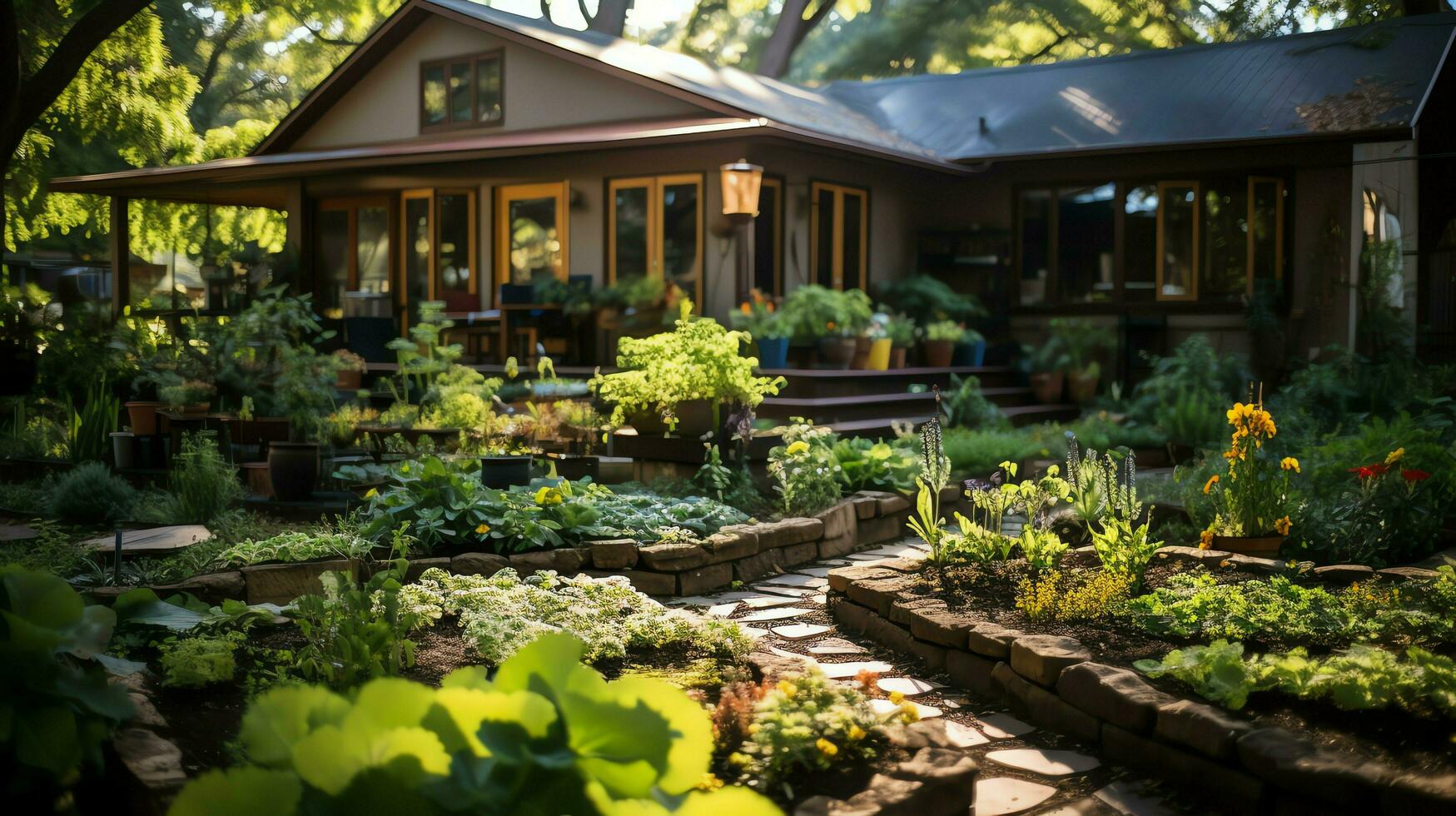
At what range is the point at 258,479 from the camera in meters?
7.29

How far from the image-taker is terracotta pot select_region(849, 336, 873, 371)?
12.0 metres

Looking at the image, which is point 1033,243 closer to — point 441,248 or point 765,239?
point 765,239

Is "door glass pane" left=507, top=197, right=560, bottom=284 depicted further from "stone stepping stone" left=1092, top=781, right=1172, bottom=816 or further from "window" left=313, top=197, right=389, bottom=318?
"stone stepping stone" left=1092, top=781, right=1172, bottom=816

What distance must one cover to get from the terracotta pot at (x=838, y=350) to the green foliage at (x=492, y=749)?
11110mm

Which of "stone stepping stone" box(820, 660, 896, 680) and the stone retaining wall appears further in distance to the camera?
the stone retaining wall

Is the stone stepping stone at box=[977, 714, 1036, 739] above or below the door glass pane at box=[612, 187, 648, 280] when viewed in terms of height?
below

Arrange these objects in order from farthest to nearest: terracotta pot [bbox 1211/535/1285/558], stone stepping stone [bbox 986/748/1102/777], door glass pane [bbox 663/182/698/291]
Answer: door glass pane [bbox 663/182/698/291] < terracotta pot [bbox 1211/535/1285/558] < stone stepping stone [bbox 986/748/1102/777]

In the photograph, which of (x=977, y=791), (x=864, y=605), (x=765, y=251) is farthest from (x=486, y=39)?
(x=977, y=791)

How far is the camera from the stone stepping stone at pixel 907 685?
4.30 meters

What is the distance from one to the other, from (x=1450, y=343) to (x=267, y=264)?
572 inches

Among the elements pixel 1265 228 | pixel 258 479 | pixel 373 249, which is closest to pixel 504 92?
pixel 373 249

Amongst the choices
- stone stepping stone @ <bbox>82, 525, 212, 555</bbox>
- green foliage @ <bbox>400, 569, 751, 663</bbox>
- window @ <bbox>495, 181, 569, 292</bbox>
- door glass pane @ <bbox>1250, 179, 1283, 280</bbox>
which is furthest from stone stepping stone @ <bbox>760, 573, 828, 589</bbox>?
door glass pane @ <bbox>1250, 179, 1283, 280</bbox>

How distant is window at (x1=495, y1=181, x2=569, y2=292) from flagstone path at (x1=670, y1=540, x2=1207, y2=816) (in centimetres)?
883

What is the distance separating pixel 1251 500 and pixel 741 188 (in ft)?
21.7
